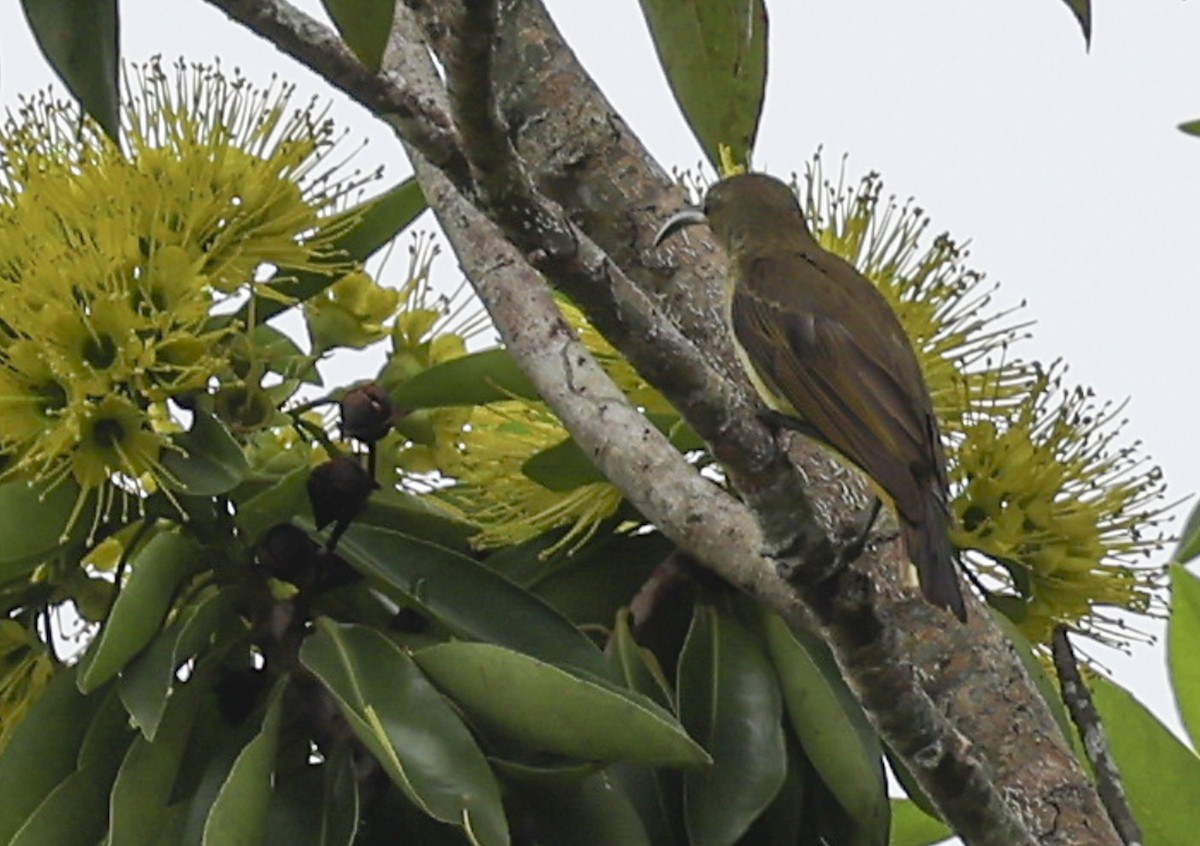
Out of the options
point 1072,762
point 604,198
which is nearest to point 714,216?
point 604,198

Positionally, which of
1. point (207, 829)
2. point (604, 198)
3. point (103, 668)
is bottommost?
point (207, 829)

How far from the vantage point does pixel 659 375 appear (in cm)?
134

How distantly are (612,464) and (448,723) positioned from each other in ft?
0.80

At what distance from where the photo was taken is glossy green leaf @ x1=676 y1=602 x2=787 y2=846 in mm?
1726

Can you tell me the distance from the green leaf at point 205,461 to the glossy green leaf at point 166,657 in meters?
0.10

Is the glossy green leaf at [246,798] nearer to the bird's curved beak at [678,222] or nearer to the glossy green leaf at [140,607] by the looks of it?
the glossy green leaf at [140,607]

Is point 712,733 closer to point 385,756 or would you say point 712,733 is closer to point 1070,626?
point 385,756

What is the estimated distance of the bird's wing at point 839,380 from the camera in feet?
6.12

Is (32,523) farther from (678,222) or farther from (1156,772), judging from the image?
(1156,772)

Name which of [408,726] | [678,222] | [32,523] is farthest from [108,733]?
[678,222]

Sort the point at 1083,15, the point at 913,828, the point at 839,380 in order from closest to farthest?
the point at 1083,15 → the point at 839,380 → the point at 913,828

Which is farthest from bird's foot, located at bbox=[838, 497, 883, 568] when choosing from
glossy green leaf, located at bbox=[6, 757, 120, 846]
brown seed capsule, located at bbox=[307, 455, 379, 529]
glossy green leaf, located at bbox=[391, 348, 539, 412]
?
glossy green leaf, located at bbox=[6, 757, 120, 846]

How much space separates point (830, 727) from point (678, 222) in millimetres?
491

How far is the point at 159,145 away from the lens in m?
2.01
